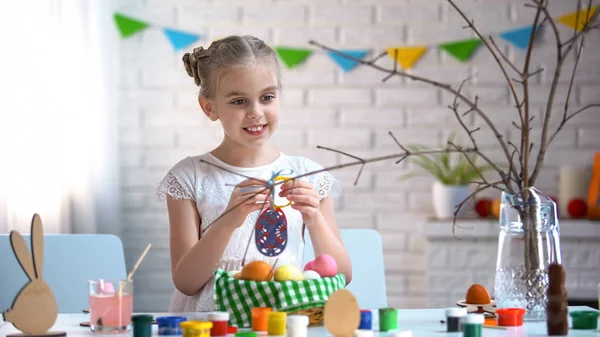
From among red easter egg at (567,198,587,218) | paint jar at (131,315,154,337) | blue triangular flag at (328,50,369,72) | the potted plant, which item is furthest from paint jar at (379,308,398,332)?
blue triangular flag at (328,50,369,72)

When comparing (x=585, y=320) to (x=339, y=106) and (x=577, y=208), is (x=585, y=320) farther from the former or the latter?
(x=339, y=106)

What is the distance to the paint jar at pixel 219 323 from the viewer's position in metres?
1.23

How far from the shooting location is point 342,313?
1.20 m

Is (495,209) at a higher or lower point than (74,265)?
higher

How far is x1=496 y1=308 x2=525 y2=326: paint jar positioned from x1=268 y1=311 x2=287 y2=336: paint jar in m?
0.35

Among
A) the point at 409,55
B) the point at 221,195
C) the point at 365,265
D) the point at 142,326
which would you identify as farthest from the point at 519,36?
the point at 142,326

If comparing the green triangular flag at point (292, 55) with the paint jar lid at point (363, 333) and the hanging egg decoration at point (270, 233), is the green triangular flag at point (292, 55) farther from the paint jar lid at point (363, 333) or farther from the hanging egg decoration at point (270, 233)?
the paint jar lid at point (363, 333)

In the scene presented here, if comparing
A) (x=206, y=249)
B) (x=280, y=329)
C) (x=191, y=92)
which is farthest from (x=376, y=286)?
(x=191, y=92)

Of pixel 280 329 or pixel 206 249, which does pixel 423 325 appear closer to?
pixel 280 329

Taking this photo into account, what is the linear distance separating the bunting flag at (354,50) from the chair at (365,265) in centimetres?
121

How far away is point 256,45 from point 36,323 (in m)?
0.98

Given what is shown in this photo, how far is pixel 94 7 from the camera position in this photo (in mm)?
2947

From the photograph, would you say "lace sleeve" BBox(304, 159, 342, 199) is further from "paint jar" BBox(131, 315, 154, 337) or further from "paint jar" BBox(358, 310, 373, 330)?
"paint jar" BBox(131, 315, 154, 337)

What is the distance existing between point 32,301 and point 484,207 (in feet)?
6.67
